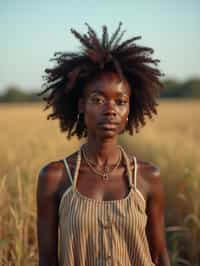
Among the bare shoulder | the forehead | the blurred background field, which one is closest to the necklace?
the bare shoulder

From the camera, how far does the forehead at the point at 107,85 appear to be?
203 centimetres

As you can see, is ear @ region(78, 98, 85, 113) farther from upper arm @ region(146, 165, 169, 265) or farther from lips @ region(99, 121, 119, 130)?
upper arm @ region(146, 165, 169, 265)

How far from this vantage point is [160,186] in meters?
2.17

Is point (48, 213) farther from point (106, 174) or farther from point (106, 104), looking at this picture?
point (106, 104)

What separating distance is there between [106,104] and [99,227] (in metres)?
0.52

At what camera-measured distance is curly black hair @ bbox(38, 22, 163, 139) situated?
6.93 ft

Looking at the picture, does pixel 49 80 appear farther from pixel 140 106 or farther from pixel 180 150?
pixel 180 150

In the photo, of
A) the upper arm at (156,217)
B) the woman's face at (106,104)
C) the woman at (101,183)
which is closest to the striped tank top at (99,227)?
the woman at (101,183)

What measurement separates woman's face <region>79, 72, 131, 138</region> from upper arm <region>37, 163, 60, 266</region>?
0.27m

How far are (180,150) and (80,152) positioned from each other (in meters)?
5.12

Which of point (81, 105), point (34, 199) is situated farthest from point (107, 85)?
point (34, 199)

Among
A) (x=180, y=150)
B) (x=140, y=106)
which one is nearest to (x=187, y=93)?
(x=180, y=150)

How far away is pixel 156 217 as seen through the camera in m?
2.19

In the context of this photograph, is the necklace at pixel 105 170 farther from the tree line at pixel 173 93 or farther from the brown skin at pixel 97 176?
the tree line at pixel 173 93
